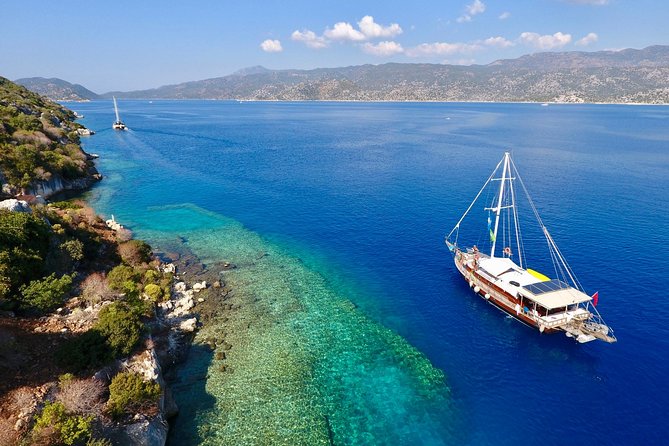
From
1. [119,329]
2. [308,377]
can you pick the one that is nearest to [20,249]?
[119,329]

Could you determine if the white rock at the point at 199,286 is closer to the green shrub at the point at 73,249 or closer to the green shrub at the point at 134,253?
the green shrub at the point at 134,253

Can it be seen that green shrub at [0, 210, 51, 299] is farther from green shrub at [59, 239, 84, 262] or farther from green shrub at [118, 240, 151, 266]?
green shrub at [118, 240, 151, 266]

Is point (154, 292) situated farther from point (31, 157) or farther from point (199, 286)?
point (31, 157)

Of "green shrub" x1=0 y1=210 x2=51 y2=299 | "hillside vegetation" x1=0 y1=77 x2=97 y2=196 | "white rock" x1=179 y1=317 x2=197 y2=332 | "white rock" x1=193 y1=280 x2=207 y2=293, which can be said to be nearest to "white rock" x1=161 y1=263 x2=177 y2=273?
"white rock" x1=193 y1=280 x2=207 y2=293

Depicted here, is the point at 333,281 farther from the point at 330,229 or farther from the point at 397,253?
the point at 330,229

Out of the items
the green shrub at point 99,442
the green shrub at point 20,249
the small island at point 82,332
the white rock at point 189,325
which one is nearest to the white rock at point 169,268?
the small island at point 82,332

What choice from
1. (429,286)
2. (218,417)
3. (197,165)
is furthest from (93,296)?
(197,165)
